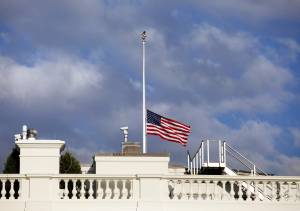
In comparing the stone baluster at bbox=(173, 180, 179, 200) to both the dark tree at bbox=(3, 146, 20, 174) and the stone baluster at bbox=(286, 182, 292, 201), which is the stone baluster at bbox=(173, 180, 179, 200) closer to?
the stone baluster at bbox=(286, 182, 292, 201)

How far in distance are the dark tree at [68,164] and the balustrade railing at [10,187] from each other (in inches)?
234

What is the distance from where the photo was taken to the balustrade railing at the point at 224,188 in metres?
17.2

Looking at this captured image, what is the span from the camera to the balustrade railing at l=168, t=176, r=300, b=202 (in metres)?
17.2

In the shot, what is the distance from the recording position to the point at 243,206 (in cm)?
1706

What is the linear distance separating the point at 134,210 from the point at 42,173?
2654 mm

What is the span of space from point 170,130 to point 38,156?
5.52 m

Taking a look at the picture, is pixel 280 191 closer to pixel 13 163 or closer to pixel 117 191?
pixel 117 191

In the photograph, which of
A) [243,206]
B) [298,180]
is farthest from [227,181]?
[298,180]

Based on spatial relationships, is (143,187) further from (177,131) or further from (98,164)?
(177,131)

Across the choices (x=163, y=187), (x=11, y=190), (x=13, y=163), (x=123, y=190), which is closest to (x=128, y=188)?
(x=123, y=190)

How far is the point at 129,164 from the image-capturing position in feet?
58.3

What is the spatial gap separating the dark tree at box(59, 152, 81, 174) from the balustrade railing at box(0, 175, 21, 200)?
594 cm

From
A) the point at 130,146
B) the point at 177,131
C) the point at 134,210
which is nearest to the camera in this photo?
the point at 134,210

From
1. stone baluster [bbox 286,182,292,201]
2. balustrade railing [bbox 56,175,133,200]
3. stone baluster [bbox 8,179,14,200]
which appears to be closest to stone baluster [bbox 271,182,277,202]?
stone baluster [bbox 286,182,292,201]
